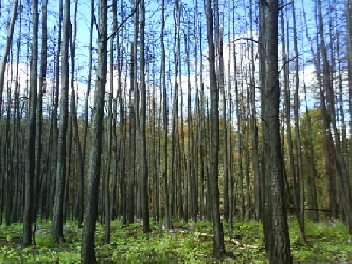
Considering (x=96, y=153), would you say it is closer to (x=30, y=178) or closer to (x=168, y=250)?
(x=168, y=250)

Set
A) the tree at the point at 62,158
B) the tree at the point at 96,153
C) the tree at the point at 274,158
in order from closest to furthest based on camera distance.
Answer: the tree at the point at 274,158, the tree at the point at 96,153, the tree at the point at 62,158

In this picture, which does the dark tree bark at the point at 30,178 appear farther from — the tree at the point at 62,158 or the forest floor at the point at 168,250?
the tree at the point at 62,158

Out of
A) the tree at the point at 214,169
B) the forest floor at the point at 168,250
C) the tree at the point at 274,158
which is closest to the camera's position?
the tree at the point at 274,158

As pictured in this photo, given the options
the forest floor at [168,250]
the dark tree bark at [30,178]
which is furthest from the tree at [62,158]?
the dark tree bark at [30,178]

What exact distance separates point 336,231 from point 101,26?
11.3m

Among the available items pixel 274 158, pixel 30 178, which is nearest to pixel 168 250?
pixel 30 178

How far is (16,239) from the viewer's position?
38.6ft

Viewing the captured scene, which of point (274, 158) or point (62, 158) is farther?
point (62, 158)

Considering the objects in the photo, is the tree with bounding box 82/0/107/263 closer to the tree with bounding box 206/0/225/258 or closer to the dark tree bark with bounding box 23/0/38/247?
the tree with bounding box 206/0/225/258

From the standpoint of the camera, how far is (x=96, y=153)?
693 centimetres

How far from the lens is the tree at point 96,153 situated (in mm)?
6746

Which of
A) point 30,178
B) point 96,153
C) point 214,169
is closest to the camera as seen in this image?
point 96,153

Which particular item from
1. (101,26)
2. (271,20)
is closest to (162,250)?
(101,26)

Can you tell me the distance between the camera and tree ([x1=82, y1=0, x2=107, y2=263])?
675cm
